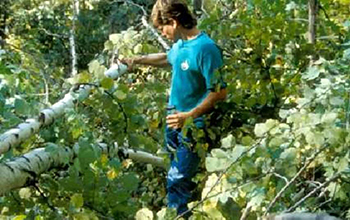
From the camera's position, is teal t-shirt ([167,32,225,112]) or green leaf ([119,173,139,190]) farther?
teal t-shirt ([167,32,225,112])

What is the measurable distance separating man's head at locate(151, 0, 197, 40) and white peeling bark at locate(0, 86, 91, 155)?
26.8 inches

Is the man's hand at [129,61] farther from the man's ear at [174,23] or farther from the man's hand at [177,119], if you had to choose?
the man's hand at [177,119]

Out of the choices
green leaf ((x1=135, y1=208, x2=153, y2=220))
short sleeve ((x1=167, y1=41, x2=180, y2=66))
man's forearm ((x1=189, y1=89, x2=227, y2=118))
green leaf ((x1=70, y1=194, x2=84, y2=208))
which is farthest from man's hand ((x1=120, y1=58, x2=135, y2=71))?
green leaf ((x1=135, y1=208, x2=153, y2=220))

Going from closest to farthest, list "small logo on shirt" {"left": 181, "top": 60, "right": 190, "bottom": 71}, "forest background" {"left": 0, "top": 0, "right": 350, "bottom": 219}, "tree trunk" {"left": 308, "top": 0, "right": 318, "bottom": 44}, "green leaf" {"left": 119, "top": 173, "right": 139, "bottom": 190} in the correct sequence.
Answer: "forest background" {"left": 0, "top": 0, "right": 350, "bottom": 219} → "green leaf" {"left": 119, "top": 173, "right": 139, "bottom": 190} → "small logo on shirt" {"left": 181, "top": 60, "right": 190, "bottom": 71} → "tree trunk" {"left": 308, "top": 0, "right": 318, "bottom": 44}

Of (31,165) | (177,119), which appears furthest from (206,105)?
(31,165)

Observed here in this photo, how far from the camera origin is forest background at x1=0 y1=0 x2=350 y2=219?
2.67 metres

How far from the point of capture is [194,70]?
12.5 feet

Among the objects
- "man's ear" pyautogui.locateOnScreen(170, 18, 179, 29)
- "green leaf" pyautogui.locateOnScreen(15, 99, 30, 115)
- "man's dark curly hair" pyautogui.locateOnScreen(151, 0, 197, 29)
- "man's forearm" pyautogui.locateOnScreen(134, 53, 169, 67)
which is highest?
"man's dark curly hair" pyautogui.locateOnScreen(151, 0, 197, 29)

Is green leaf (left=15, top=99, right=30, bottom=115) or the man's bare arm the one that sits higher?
green leaf (left=15, top=99, right=30, bottom=115)

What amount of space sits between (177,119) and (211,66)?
303 millimetres

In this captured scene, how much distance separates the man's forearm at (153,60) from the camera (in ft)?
13.3

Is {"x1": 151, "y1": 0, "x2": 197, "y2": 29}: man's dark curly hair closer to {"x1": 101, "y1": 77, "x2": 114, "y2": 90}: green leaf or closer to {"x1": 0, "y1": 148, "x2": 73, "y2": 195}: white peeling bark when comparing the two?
{"x1": 101, "y1": 77, "x2": 114, "y2": 90}: green leaf

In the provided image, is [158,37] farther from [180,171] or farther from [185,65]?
[180,171]

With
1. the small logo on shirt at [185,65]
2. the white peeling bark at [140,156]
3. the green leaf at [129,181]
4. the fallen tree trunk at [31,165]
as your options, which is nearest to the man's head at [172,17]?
the small logo on shirt at [185,65]
